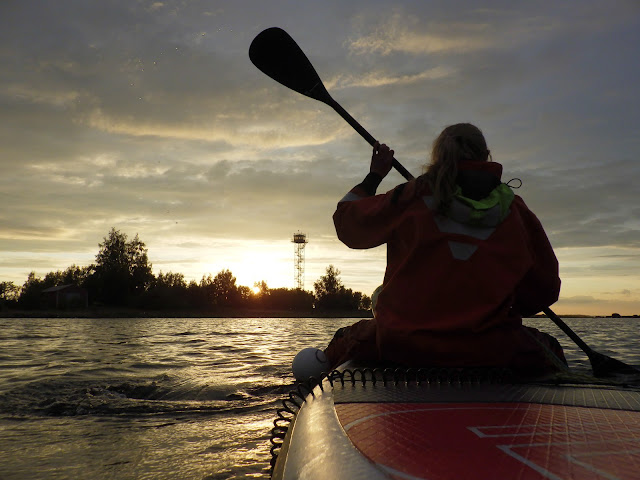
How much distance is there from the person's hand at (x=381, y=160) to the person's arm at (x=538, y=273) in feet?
2.48

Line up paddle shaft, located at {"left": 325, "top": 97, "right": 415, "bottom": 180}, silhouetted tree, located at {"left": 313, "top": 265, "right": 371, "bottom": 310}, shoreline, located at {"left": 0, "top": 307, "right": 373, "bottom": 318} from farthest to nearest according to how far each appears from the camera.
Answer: silhouetted tree, located at {"left": 313, "top": 265, "right": 371, "bottom": 310} → shoreline, located at {"left": 0, "top": 307, "right": 373, "bottom": 318} → paddle shaft, located at {"left": 325, "top": 97, "right": 415, "bottom": 180}

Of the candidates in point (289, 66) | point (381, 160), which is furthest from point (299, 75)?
point (381, 160)

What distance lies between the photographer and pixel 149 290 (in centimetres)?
6700

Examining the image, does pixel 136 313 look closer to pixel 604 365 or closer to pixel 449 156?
pixel 604 365

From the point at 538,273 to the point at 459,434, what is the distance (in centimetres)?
160

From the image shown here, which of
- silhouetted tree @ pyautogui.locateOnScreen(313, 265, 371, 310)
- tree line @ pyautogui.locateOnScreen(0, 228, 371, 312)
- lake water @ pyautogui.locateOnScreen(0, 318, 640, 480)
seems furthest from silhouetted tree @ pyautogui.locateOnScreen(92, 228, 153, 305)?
lake water @ pyautogui.locateOnScreen(0, 318, 640, 480)

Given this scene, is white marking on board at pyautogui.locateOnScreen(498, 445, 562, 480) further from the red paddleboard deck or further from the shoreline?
the shoreline

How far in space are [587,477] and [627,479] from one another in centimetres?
7

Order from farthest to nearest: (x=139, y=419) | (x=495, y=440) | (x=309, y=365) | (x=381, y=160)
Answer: (x=139, y=419) → (x=309, y=365) → (x=381, y=160) → (x=495, y=440)

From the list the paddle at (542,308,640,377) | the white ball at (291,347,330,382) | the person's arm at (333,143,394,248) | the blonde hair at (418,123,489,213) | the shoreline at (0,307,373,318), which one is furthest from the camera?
the shoreline at (0,307,373,318)

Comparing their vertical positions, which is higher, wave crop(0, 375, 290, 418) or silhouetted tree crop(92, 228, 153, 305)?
silhouetted tree crop(92, 228, 153, 305)

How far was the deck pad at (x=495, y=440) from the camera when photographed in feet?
3.31

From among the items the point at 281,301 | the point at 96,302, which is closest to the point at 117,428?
the point at 96,302

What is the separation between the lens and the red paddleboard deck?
1.03 metres
